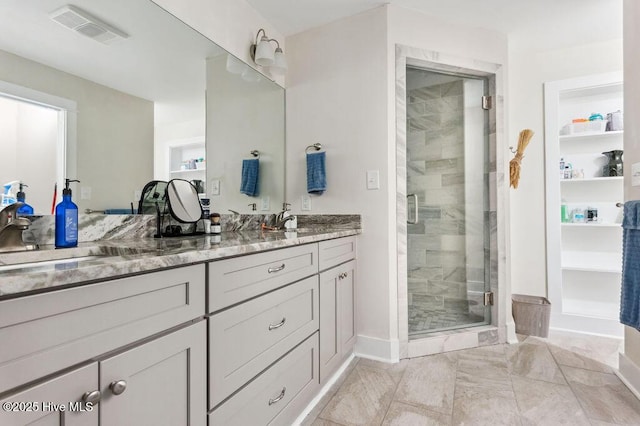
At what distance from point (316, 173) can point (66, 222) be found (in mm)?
1455

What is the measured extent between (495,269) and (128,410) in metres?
2.46

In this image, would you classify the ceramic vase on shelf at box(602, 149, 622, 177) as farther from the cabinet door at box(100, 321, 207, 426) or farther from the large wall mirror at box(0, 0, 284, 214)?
the cabinet door at box(100, 321, 207, 426)

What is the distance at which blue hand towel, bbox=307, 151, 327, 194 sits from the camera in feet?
7.30

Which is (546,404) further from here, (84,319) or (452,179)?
(84,319)

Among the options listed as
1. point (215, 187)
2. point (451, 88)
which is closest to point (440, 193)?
point (451, 88)

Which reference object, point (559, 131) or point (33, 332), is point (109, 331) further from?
point (559, 131)

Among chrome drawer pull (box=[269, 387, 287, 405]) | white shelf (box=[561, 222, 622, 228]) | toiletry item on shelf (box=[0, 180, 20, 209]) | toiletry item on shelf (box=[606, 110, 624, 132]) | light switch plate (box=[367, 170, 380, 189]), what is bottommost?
chrome drawer pull (box=[269, 387, 287, 405])

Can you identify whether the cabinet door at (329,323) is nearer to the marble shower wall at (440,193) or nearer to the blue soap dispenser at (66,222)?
the marble shower wall at (440,193)

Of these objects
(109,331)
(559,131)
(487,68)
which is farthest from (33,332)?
(559,131)

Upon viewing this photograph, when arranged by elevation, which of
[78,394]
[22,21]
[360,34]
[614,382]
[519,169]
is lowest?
[614,382]

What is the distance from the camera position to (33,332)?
0.60m

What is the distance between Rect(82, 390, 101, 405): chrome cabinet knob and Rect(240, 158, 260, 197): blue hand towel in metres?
1.58

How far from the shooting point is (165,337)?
0.85 meters

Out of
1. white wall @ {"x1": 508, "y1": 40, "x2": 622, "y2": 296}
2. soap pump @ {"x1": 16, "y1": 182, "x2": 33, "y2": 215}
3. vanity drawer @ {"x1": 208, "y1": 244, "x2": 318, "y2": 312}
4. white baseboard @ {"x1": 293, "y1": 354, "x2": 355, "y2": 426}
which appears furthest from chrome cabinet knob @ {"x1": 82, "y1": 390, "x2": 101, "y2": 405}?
white wall @ {"x1": 508, "y1": 40, "x2": 622, "y2": 296}
